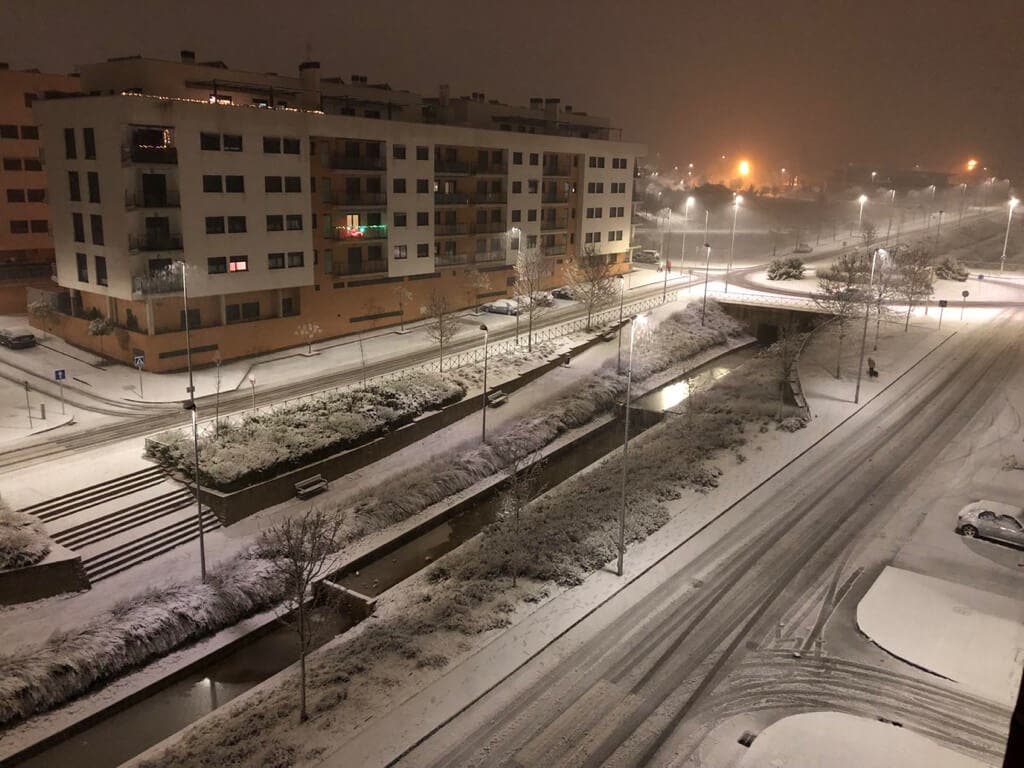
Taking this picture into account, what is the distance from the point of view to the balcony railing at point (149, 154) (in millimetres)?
38000

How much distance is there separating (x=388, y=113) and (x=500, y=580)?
38.9 metres

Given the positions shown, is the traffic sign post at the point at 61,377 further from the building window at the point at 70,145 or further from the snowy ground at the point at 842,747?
the snowy ground at the point at 842,747

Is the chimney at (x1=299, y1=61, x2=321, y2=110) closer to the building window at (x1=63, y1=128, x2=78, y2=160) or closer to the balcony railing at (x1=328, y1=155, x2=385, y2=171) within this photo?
the balcony railing at (x1=328, y1=155, x2=385, y2=171)

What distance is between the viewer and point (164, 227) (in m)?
39.9

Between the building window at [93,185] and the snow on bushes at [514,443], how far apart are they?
72.7 ft

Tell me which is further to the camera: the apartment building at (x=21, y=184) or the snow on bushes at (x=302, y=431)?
the apartment building at (x=21, y=184)

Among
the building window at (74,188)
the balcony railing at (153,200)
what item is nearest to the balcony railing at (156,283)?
the balcony railing at (153,200)

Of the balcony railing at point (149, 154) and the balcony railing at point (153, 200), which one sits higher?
the balcony railing at point (149, 154)

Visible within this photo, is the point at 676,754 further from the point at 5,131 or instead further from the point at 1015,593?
the point at 5,131

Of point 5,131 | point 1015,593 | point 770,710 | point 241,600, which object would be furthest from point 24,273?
point 1015,593

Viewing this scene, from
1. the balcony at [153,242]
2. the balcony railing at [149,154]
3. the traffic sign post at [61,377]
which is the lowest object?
the traffic sign post at [61,377]

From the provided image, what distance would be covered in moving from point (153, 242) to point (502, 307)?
23.8 metres

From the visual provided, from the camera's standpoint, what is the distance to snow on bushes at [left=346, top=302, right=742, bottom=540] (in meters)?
30.0

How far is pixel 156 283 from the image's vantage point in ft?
128
